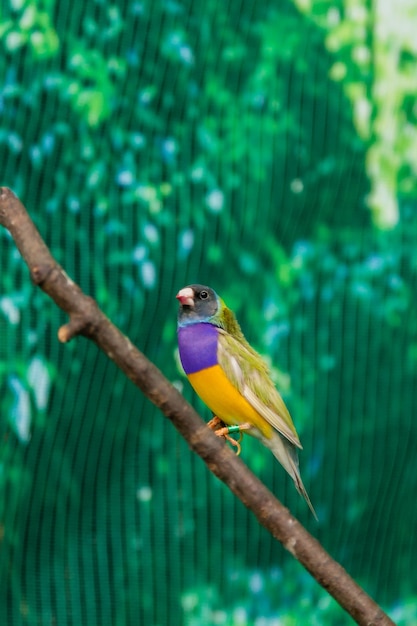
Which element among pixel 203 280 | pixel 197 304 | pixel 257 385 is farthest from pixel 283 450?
pixel 203 280

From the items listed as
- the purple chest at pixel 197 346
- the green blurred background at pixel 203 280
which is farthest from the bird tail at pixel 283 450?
the green blurred background at pixel 203 280

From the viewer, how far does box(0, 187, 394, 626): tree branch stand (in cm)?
56

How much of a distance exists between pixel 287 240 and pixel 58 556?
1.08 m

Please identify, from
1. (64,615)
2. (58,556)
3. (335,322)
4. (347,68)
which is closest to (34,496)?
(58,556)

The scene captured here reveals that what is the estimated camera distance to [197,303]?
2.08 ft

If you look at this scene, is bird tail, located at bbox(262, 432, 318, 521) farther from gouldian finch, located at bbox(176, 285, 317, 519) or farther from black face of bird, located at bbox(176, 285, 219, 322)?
black face of bird, located at bbox(176, 285, 219, 322)

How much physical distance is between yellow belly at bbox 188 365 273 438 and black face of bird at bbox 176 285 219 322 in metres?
0.04

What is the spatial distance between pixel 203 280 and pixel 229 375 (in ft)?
5.91

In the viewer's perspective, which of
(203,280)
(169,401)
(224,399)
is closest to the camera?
(169,401)

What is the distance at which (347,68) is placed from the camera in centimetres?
259

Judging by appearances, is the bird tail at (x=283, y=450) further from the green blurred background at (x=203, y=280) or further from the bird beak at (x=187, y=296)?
the green blurred background at (x=203, y=280)

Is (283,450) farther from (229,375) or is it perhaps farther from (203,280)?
(203,280)

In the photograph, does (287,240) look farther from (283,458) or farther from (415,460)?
(283,458)

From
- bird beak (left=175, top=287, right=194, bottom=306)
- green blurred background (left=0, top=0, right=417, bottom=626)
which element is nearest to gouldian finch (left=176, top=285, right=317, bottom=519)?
bird beak (left=175, top=287, right=194, bottom=306)
